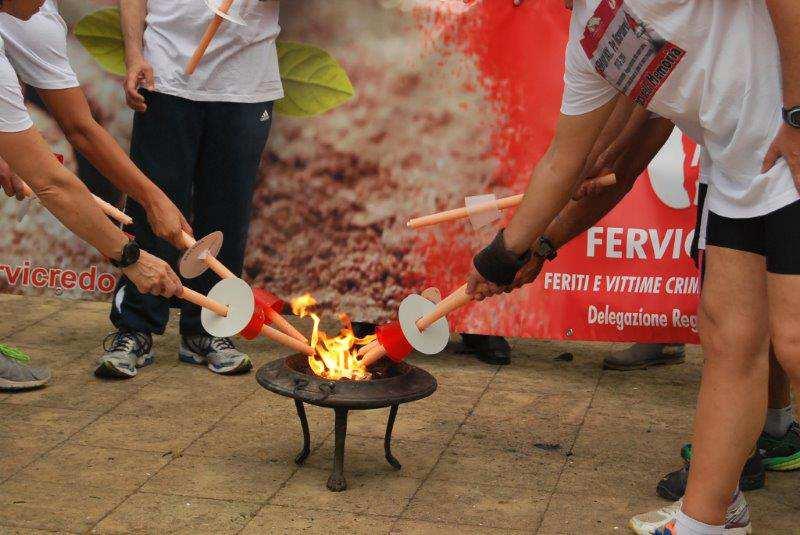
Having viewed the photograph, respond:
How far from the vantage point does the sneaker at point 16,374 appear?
16.6ft

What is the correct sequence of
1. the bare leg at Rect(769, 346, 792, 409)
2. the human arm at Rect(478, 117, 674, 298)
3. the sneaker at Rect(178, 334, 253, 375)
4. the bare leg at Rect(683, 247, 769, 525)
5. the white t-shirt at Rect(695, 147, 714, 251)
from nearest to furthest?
1. the bare leg at Rect(683, 247, 769, 525)
2. the white t-shirt at Rect(695, 147, 714, 251)
3. the human arm at Rect(478, 117, 674, 298)
4. the bare leg at Rect(769, 346, 792, 409)
5. the sneaker at Rect(178, 334, 253, 375)

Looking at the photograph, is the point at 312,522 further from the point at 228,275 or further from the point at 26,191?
the point at 26,191

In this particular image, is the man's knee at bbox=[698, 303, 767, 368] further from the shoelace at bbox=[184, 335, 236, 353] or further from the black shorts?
the shoelace at bbox=[184, 335, 236, 353]

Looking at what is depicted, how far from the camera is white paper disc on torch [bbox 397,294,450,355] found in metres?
4.00

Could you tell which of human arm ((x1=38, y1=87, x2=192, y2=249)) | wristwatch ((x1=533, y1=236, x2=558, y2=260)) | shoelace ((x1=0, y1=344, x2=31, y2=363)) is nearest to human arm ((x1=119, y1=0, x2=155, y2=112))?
human arm ((x1=38, y1=87, x2=192, y2=249))

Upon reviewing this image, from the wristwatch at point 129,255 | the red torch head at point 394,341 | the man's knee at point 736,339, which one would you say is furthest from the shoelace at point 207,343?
the man's knee at point 736,339

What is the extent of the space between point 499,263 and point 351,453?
1116 mm

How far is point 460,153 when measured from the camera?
18.2ft

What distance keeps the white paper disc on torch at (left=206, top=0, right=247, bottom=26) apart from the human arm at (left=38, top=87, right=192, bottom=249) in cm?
65

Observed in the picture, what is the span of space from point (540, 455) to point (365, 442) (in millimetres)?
676

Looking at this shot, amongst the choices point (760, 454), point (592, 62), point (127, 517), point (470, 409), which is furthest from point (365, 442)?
point (592, 62)

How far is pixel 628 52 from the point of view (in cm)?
330

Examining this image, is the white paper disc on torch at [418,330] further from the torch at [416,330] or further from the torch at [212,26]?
the torch at [212,26]

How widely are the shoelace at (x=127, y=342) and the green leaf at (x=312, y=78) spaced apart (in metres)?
1.32
